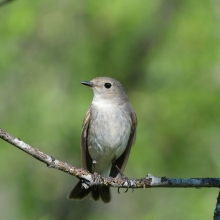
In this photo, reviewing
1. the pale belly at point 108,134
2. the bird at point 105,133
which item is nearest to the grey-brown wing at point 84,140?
the bird at point 105,133

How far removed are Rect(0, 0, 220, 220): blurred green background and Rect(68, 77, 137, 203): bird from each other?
0.97 m

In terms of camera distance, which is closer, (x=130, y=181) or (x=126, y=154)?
(x=130, y=181)

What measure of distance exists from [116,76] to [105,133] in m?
2.69

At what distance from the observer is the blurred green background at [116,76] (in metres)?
7.97

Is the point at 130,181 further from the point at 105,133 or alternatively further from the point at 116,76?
the point at 116,76

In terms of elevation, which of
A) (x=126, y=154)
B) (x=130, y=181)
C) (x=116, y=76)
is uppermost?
(x=116, y=76)

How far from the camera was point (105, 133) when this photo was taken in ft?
21.0

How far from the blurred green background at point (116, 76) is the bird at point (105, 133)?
97 cm

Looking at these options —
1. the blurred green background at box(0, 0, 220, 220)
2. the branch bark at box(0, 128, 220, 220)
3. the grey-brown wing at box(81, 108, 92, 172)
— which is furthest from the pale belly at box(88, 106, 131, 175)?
the branch bark at box(0, 128, 220, 220)

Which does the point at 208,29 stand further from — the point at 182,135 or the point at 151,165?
the point at 151,165

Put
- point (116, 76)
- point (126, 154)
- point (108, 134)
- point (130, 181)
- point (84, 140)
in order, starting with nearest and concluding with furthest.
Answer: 1. point (130, 181)
2. point (108, 134)
3. point (84, 140)
4. point (126, 154)
5. point (116, 76)

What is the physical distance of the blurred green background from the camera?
797cm

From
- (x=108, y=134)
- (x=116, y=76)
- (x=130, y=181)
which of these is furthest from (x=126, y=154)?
(x=116, y=76)

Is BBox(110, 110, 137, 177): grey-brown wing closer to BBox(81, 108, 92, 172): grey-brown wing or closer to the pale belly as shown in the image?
the pale belly
